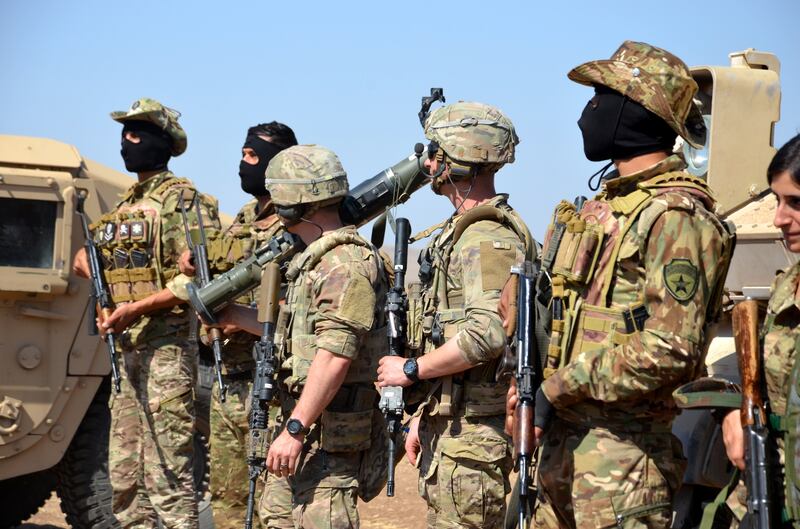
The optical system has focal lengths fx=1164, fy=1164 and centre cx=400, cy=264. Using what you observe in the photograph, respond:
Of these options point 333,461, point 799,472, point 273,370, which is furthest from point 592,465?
point 273,370

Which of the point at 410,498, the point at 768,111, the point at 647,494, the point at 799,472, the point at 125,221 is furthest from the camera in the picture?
the point at 410,498

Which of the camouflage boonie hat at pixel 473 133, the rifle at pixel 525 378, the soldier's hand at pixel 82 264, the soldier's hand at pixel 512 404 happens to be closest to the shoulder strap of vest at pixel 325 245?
the camouflage boonie hat at pixel 473 133

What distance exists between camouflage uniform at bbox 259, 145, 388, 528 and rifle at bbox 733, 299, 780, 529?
1.81 metres

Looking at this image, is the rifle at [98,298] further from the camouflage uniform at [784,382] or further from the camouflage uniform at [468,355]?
the camouflage uniform at [784,382]

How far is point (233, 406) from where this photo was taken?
21.4 feet

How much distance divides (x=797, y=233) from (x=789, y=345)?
32cm

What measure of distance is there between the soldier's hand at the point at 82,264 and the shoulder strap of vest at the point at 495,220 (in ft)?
11.2

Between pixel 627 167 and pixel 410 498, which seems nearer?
pixel 627 167

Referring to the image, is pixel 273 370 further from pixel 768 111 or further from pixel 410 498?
pixel 410 498

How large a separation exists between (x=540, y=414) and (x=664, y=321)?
0.52 meters

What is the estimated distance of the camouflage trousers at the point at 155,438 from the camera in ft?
22.0

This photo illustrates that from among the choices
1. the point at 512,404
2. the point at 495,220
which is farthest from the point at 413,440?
the point at 512,404

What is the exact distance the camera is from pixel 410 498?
9734mm

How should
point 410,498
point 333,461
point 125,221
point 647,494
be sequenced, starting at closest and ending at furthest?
1. point 647,494
2. point 333,461
3. point 125,221
4. point 410,498
